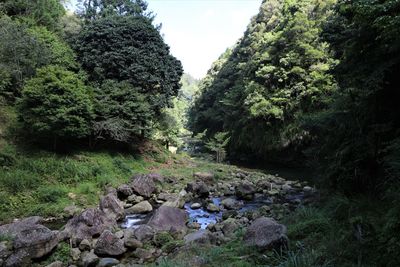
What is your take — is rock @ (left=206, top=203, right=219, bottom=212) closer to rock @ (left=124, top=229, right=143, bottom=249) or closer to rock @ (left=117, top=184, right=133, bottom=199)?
rock @ (left=117, top=184, right=133, bottom=199)

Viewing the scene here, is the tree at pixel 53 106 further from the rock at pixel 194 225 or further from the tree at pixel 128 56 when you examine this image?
the rock at pixel 194 225

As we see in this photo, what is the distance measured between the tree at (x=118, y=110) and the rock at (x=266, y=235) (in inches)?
533

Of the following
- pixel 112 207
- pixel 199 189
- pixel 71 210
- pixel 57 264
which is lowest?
pixel 57 264

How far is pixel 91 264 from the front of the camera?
27.2ft

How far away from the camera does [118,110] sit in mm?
19312

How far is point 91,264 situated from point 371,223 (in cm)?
686

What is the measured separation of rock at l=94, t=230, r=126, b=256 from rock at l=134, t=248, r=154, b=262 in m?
0.43

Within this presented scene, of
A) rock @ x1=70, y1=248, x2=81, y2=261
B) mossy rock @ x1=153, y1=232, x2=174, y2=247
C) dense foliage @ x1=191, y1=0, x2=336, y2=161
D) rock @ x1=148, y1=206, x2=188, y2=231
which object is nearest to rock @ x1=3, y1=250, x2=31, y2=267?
rock @ x1=70, y1=248, x2=81, y2=261

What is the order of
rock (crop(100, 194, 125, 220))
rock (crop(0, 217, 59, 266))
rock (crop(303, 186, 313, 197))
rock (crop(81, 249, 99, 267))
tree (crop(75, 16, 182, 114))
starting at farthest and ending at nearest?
tree (crop(75, 16, 182, 114))
rock (crop(303, 186, 313, 197))
rock (crop(100, 194, 125, 220))
rock (crop(81, 249, 99, 267))
rock (crop(0, 217, 59, 266))

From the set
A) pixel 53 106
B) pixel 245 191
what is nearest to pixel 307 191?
pixel 245 191

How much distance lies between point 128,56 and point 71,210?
12.1 metres

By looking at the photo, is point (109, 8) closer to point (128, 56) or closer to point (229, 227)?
point (128, 56)

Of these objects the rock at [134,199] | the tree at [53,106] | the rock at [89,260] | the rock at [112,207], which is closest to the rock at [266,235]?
the rock at [89,260]

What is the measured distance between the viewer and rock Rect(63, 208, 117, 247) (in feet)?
31.6
